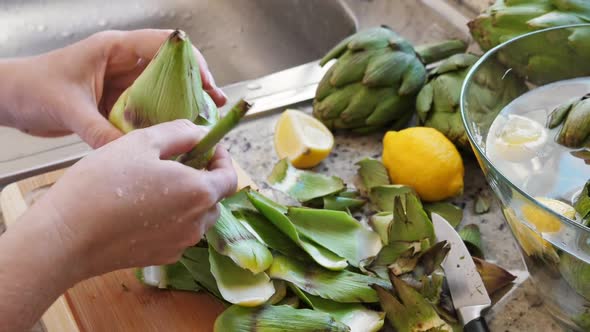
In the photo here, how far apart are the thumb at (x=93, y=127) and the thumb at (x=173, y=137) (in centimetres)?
9

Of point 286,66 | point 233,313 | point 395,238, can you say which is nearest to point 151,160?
point 233,313

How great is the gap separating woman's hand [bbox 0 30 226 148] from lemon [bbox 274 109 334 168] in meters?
0.17

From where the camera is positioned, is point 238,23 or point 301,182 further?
point 238,23

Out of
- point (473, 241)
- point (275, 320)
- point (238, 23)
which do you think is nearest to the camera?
point (275, 320)

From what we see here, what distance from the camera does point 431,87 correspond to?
0.83 m

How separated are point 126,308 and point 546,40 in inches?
21.1

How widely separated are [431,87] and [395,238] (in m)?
0.24

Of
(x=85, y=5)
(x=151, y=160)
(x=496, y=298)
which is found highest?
(x=151, y=160)

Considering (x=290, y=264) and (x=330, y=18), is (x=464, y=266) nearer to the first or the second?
(x=290, y=264)

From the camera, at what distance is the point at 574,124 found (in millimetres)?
659

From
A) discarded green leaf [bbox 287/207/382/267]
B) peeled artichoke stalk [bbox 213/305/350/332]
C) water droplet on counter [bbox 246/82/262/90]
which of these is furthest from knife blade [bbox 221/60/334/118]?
peeled artichoke stalk [bbox 213/305/350/332]

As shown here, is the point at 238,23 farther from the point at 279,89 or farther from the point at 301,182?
the point at 301,182

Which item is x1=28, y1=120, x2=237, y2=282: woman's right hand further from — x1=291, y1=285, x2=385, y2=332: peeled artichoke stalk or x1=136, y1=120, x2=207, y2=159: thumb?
x1=291, y1=285, x2=385, y2=332: peeled artichoke stalk

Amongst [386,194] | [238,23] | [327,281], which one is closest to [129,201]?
[327,281]
